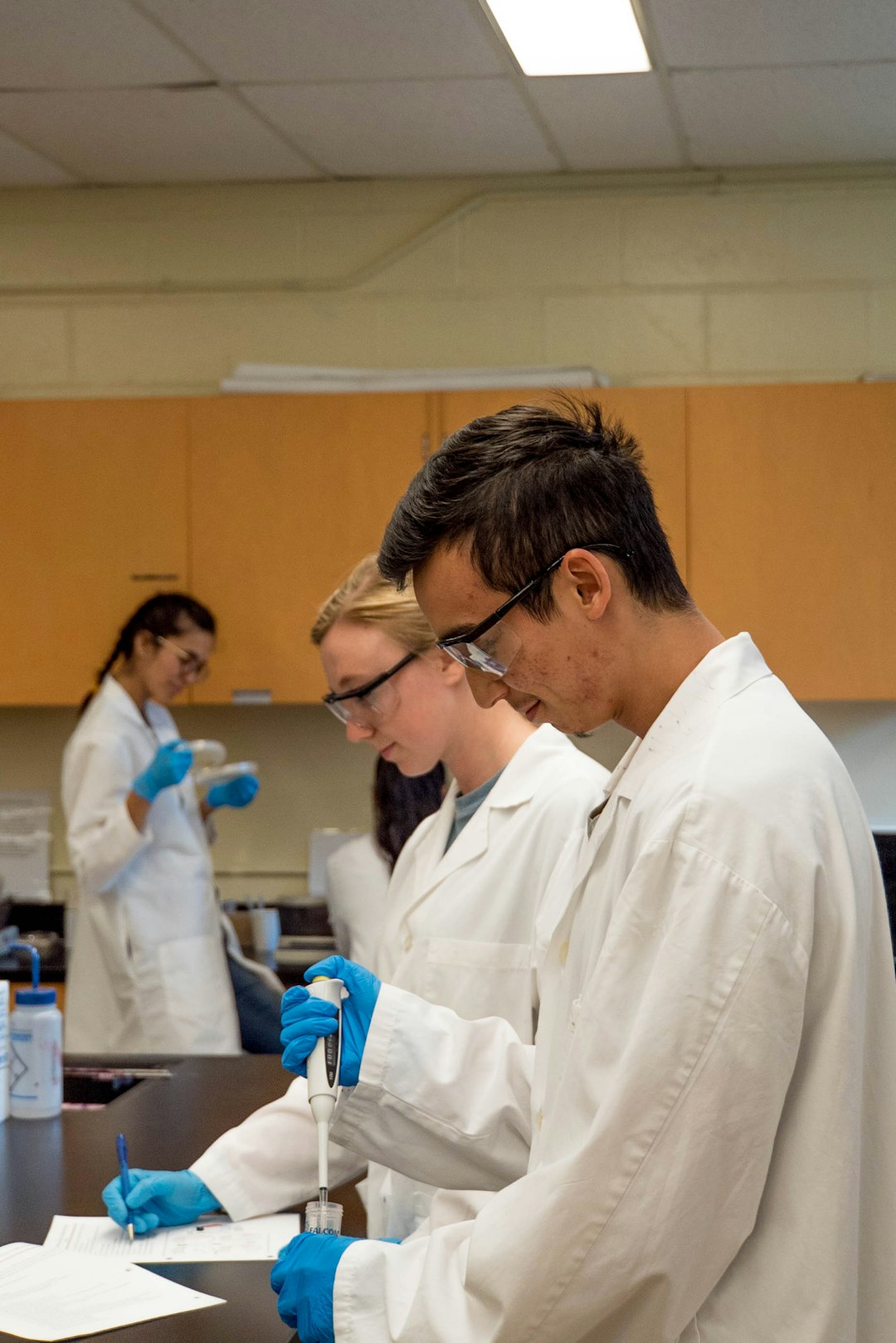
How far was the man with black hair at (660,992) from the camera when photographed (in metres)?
0.92

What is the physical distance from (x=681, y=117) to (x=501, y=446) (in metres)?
2.44

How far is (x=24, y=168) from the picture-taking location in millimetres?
3631

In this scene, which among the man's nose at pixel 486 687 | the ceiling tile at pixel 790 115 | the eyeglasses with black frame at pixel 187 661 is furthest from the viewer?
the eyeglasses with black frame at pixel 187 661

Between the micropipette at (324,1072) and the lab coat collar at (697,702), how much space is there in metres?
0.40

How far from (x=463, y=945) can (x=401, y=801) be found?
950 millimetres

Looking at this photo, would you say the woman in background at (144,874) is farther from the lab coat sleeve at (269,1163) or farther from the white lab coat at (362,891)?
the lab coat sleeve at (269,1163)

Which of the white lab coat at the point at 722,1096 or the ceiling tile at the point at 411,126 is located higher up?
the ceiling tile at the point at 411,126

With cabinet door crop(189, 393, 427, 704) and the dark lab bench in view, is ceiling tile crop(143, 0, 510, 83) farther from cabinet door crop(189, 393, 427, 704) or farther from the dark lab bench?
the dark lab bench

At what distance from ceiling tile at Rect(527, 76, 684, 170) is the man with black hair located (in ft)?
7.04

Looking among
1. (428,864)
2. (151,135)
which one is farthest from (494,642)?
(151,135)

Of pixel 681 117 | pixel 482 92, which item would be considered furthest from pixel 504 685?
pixel 681 117

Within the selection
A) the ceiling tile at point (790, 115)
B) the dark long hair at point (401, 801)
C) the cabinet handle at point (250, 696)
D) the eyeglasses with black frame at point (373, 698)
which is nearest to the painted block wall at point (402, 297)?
the ceiling tile at point (790, 115)

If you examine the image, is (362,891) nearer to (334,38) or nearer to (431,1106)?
(431,1106)

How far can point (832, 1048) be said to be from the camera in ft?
3.08
